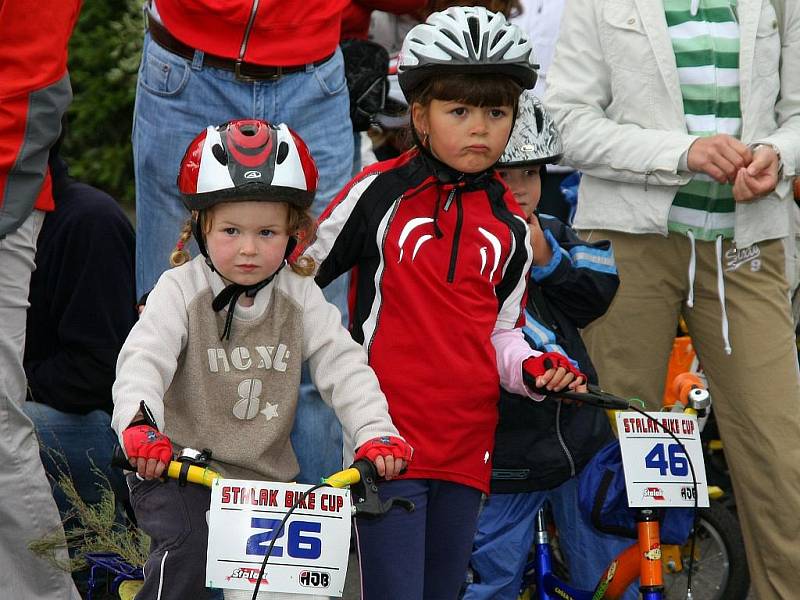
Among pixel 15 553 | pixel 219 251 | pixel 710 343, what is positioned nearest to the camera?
pixel 219 251

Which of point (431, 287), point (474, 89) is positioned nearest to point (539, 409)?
point (431, 287)

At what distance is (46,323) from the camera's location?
17.2 feet

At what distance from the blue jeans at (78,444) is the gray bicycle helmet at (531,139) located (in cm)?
188

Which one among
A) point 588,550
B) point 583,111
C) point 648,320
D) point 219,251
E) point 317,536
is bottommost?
point 588,550

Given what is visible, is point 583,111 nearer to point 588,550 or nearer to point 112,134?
point 588,550

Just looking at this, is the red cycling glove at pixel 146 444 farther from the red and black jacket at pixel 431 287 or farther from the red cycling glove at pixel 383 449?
the red and black jacket at pixel 431 287

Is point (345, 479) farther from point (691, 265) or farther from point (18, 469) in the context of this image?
point (691, 265)

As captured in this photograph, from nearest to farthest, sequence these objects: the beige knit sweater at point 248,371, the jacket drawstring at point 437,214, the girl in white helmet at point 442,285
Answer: the beige knit sweater at point 248,371
the girl in white helmet at point 442,285
the jacket drawstring at point 437,214

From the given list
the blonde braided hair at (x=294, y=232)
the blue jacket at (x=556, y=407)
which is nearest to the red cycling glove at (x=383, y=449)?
the blonde braided hair at (x=294, y=232)

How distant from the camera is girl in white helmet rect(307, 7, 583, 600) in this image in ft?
13.2

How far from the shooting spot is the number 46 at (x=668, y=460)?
170 inches

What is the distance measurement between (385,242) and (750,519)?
1879mm

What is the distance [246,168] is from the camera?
3834 mm

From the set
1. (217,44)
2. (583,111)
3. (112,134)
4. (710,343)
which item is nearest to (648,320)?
(710,343)
